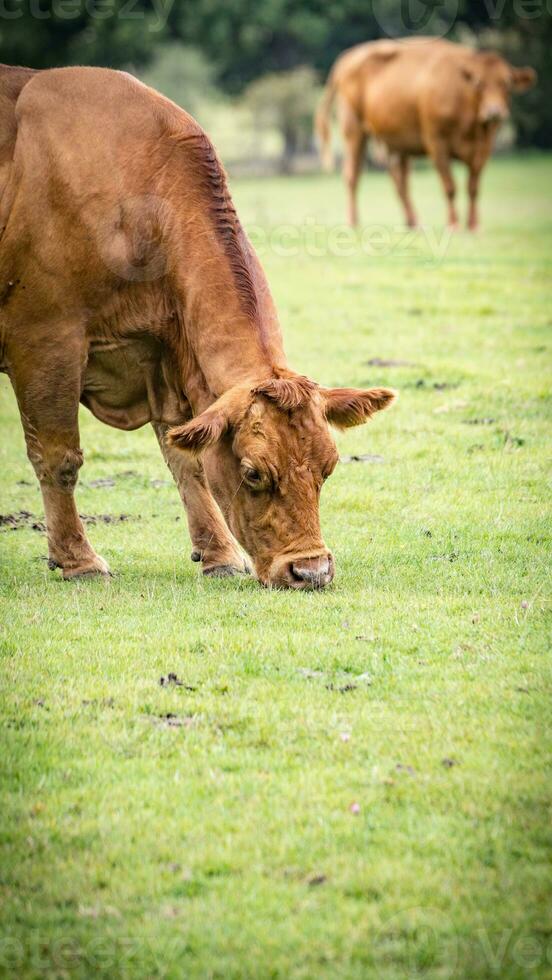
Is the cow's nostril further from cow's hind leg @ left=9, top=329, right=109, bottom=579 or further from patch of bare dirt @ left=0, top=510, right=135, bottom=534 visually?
patch of bare dirt @ left=0, top=510, right=135, bottom=534

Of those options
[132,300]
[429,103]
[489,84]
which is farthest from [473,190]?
[132,300]

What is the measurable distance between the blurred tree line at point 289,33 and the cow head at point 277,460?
43.8 m

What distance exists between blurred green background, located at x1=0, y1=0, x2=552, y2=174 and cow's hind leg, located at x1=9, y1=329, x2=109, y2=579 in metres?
44.4

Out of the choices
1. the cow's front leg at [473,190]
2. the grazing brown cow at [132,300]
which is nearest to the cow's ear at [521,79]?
the cow's front leg at [473,190]

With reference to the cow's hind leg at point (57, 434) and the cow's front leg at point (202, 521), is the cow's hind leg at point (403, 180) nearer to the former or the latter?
the cow's front leg at point (202, 521)

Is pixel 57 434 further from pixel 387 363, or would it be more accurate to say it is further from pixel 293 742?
pixel 387 363

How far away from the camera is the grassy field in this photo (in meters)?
3.96

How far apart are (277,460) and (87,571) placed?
5.53 ft

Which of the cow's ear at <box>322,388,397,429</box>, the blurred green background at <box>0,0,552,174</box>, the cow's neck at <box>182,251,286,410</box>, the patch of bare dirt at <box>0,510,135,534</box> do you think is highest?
the cow's neck at <box>182,251,286,410</box>

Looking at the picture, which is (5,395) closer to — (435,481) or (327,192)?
(435,481)

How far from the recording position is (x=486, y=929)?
12.9 ft

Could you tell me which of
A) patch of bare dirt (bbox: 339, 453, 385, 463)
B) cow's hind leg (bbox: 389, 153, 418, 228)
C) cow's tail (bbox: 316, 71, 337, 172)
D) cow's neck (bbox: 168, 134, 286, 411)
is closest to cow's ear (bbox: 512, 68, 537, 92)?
cow's hind leg (bbox: 389, 153, 418, 228)

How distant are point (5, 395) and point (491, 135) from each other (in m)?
14.0

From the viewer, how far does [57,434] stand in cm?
762
